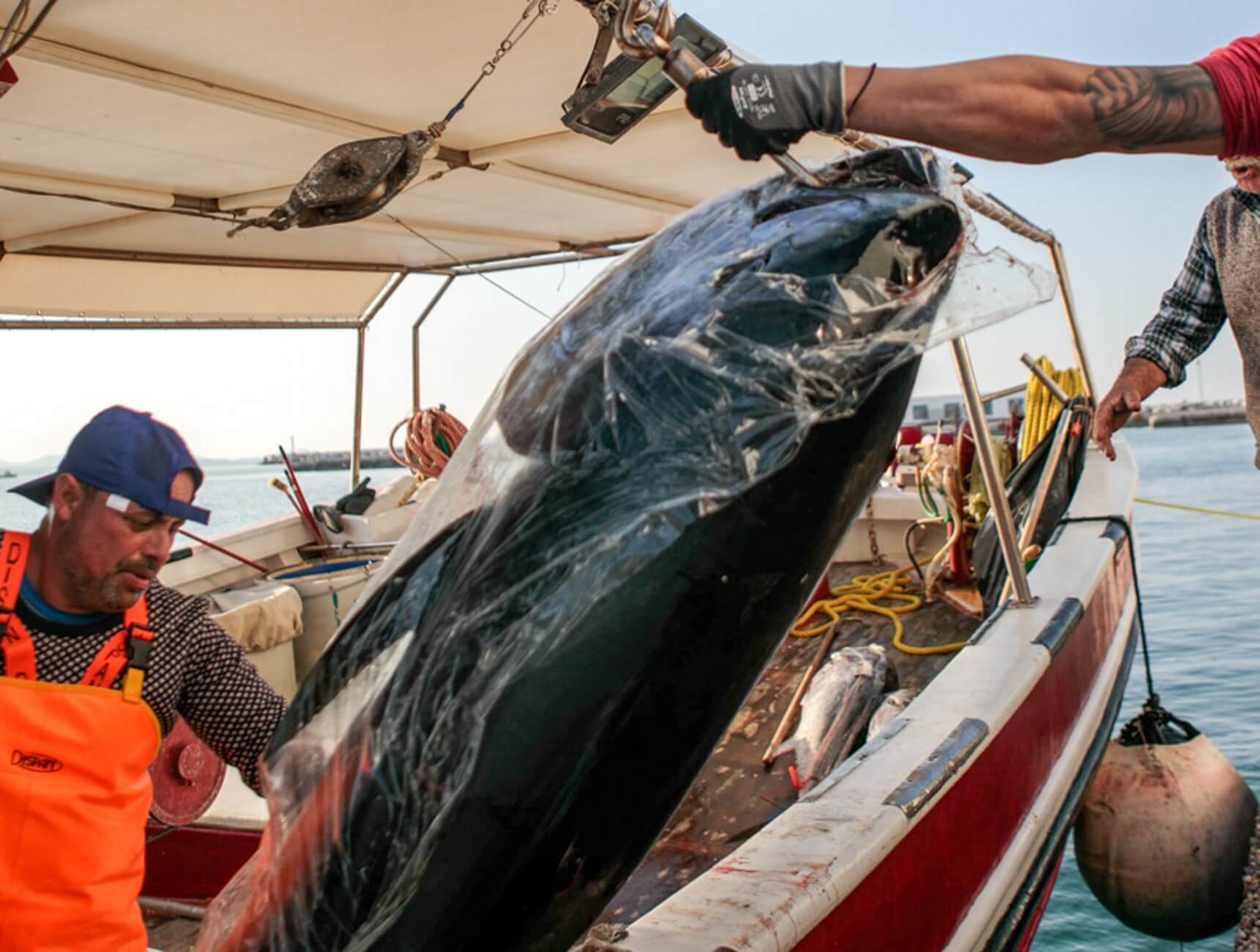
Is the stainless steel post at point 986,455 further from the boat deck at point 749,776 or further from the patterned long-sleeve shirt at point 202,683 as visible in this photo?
the patterned long-sleeve shirt at point 202,683

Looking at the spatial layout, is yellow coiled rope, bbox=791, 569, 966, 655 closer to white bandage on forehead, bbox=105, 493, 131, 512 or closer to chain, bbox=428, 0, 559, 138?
chain, bbox=428, 0, 559, 138

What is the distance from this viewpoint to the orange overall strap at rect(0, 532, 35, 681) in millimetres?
1733

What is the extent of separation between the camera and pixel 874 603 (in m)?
5.85

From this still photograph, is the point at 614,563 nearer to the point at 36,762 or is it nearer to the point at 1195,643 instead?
the point at 36,762

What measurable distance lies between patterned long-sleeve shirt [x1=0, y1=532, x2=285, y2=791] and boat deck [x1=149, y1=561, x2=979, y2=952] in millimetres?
843

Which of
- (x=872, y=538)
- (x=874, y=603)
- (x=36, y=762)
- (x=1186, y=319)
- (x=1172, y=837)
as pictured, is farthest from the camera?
(x=872, y=538)

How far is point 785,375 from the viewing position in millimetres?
1041

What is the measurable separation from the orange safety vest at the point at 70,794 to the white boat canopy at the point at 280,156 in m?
2.48

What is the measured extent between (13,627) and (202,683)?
1.14ft

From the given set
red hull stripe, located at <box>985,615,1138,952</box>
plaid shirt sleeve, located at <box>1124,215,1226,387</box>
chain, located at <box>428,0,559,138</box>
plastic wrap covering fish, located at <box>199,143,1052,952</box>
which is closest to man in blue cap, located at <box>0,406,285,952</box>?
plastic wrap covering fish, located at <box>199,143,1052,952</box>

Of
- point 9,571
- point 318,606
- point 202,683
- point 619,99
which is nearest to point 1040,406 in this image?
point 318,606

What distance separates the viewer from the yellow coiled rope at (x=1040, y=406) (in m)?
5.94

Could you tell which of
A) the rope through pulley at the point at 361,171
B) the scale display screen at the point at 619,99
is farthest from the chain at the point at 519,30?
the scale display screen at the point at 619,99

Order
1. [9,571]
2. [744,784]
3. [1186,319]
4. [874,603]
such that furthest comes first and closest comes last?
[874,603]
[744,784]
[1186,319]
[9,571]
